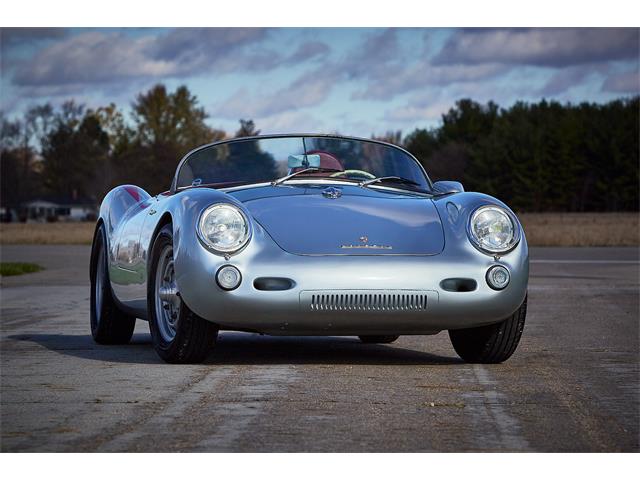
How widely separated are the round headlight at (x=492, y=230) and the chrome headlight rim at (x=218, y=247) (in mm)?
1242

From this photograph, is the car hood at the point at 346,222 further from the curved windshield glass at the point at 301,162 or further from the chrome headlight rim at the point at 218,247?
the curved windshield glass at the point at 301,162

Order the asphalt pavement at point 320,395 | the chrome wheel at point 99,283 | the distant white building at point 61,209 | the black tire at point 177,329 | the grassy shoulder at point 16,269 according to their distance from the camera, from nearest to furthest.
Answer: the asphalt pavement at point 320,395 < the black tire at point 177,329 < the chrome wheel at point 99,283 < the grassy shoulder at point 16,269 < the distant white building at point 61,209

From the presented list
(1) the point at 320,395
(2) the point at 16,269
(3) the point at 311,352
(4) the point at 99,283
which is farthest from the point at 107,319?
(2) the point at 16,269

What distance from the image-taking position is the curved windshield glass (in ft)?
26.2

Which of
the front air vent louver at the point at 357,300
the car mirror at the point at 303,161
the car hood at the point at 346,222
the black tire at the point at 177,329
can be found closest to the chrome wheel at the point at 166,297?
the black tire at the point at 177,329

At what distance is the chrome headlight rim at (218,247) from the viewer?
670cm

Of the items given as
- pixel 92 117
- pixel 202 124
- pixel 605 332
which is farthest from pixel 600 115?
pixel 605 332

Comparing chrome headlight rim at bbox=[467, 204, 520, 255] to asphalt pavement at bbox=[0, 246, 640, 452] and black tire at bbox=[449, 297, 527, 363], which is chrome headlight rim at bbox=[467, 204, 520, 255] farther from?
asphalt pavement at bbox=[0, 246, 640, 452]

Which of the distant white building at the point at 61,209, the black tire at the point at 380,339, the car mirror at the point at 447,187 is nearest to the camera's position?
the car mirror at the point at 447,187

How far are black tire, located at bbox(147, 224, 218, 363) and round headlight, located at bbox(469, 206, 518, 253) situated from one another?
155 cm

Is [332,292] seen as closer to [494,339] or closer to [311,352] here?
[494,339]

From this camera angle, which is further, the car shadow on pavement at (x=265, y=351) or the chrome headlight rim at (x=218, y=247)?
the car shadow on pavement at (x=265, y=351)

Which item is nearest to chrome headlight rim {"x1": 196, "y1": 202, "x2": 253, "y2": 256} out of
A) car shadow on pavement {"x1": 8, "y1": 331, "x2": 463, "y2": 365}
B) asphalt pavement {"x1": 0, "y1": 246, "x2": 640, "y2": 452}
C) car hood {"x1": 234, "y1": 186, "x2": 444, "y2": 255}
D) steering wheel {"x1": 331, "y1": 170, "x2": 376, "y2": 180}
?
car hood {"x1": 234, "y1": 186, "x2": 444, "y2": 255}
